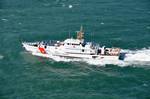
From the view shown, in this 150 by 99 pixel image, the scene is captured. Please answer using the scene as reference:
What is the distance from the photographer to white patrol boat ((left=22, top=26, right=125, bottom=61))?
590 feet

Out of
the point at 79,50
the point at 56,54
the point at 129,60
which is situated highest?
the point at 79,50

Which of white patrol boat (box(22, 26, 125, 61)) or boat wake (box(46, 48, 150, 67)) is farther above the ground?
white patrol boat (box(22, 26, 125, 61))

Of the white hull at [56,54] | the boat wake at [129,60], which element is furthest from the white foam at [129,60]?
the white hull at [56,54]

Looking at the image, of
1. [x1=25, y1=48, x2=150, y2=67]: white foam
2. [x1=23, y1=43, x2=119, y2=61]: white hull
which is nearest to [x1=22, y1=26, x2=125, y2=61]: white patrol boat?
[x1=23, y1=43, x2=119, y2=61]: white hull

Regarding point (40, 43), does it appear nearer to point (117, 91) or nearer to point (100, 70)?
point (100, 70)

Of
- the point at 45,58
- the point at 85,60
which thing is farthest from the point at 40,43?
the point at 85,60

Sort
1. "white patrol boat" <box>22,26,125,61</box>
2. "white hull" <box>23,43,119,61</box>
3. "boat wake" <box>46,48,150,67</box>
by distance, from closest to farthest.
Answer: "boat wake" <box>46,48,150,67</box>, "white hull" <box>23,43,119,61</box>, "white patrol boat" <box>22,26,125,61</box>

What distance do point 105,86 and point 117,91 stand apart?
470cm

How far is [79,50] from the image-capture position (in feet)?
593

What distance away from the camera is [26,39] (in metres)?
198

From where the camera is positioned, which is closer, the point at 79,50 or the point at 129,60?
the point at 129,60

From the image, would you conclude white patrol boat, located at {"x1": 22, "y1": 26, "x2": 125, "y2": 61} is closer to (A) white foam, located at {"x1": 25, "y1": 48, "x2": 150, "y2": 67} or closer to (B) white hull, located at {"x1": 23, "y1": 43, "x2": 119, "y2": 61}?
(B) white hull, located at {"x1": 23, "y1": 43, "x2": 119, "y2": 61}

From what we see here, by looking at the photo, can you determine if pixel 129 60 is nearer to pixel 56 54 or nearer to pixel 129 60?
pixel 129 60

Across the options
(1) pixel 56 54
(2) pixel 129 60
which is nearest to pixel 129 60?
(2) pixel 129 60
